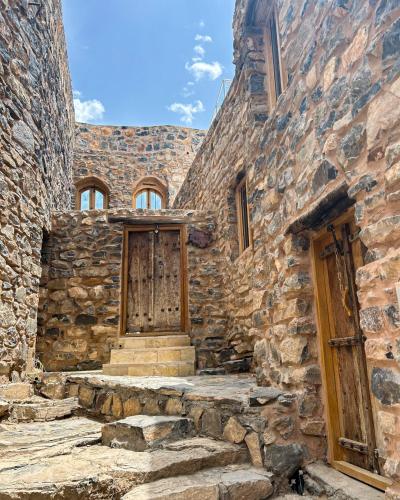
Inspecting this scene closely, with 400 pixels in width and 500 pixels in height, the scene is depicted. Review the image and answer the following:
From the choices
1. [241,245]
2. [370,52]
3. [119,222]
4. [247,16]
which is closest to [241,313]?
[241,245]

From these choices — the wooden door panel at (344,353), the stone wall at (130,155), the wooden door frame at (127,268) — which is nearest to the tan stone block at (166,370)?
the wooden door frame at (127,268)

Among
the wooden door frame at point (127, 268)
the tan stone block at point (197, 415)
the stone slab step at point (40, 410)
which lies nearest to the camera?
the tan stone block at point (197, 415)

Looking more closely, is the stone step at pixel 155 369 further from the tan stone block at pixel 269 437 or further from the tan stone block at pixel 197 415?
the tan stone block at pixel 269 437

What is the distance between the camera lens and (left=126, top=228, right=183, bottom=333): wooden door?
6453mm

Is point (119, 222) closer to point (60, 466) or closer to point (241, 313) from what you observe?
point (241, 313)

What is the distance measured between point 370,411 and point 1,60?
4.69m

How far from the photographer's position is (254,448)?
260cm

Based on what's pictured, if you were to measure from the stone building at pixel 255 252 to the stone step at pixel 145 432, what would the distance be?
6.5 inches

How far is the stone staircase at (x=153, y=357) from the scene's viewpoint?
17.0ft

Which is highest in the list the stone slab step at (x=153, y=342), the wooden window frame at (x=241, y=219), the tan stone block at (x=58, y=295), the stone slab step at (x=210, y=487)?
the wooden window frame at (x=241, y=219)

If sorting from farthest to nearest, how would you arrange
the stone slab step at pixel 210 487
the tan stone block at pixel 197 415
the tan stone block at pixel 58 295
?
the tan stone block at pixel 58 295 < the tan stone block at pixel 197 415 < the stone slab step at pixel 210 487

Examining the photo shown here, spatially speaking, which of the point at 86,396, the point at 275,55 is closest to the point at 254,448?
the point at 86,396

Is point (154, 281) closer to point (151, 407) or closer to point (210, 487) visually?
point (151, 407)

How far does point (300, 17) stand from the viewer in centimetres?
286
